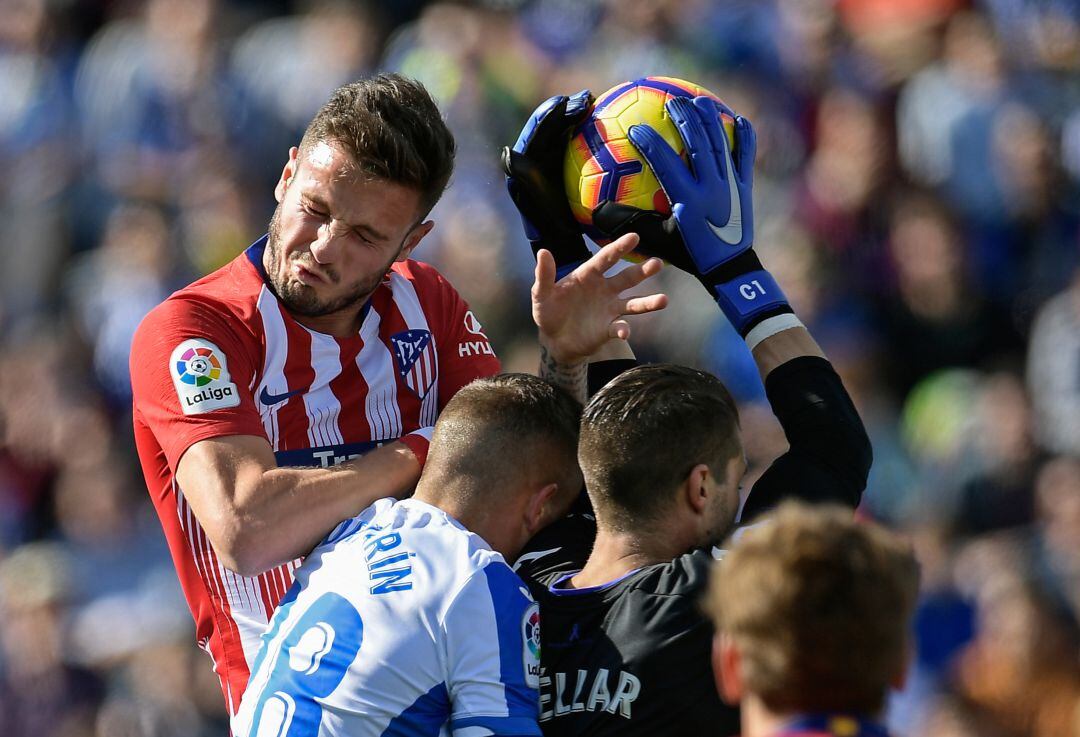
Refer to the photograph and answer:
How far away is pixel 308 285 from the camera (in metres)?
3.83

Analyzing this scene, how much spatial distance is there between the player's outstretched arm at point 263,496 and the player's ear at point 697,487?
28.9 inches

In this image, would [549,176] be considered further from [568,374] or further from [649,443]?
[649,443]

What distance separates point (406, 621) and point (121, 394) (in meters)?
6.20

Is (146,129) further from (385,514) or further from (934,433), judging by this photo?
(385,514)

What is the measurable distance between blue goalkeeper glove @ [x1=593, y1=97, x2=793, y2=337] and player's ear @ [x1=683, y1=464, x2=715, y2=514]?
64 centimetres

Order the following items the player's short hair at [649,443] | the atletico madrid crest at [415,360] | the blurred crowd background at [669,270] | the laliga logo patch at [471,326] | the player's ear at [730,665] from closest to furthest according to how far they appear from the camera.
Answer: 1. the player's ear at [730,665]
2. the player's short hair at [649,443]
3. the atletico madrid crest at [415,360]
4. the laliga logo patch at [471,326]
5. the blurred crowd background at [669,270]

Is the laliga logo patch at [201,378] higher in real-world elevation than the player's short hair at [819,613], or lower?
higher

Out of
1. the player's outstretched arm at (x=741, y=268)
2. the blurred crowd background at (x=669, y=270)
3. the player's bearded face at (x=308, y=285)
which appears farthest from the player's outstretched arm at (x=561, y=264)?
the blurred crowd background at (x=669, y=270)

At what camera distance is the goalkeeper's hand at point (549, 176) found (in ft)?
13.4

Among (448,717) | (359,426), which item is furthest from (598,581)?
(359,426)

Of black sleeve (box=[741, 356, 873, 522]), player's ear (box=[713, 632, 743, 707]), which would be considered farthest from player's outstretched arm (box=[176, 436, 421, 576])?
player's ear (box=[713, 632, 743, 707])

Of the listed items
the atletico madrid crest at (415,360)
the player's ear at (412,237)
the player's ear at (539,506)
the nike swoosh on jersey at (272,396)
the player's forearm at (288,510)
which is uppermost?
the player's ear at (412,237)

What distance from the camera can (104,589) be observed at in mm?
8555

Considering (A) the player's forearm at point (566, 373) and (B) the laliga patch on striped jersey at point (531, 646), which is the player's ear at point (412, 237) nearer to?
(A) the player's forearm at point (566, 373)
